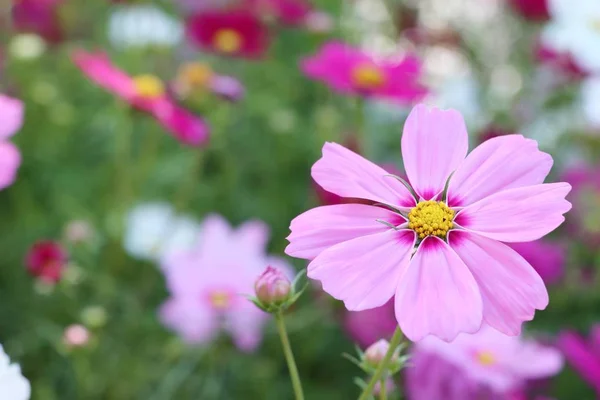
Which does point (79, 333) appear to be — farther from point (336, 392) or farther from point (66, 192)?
point (66, 192)

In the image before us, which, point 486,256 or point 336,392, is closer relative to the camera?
point 486,256

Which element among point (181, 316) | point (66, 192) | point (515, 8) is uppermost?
point (515, 8)

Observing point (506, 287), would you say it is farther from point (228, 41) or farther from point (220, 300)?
point (228, 41)

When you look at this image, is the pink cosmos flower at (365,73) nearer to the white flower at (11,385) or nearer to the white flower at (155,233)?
the white flower at (155,233)

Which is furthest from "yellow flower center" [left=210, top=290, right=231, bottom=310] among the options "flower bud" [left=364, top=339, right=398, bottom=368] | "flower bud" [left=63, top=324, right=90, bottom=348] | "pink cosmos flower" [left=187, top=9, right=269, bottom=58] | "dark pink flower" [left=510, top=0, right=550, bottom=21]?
"dark pink flower" [left=510, top=0, right=550, bottom=21]

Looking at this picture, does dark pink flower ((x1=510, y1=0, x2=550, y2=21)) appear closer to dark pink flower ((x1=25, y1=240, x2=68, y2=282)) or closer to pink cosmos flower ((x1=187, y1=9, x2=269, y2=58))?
pink cosmos flower ((x1=187, y1=9, x2=269, y2=58))

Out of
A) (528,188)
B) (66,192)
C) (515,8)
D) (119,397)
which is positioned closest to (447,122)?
(528,188)
